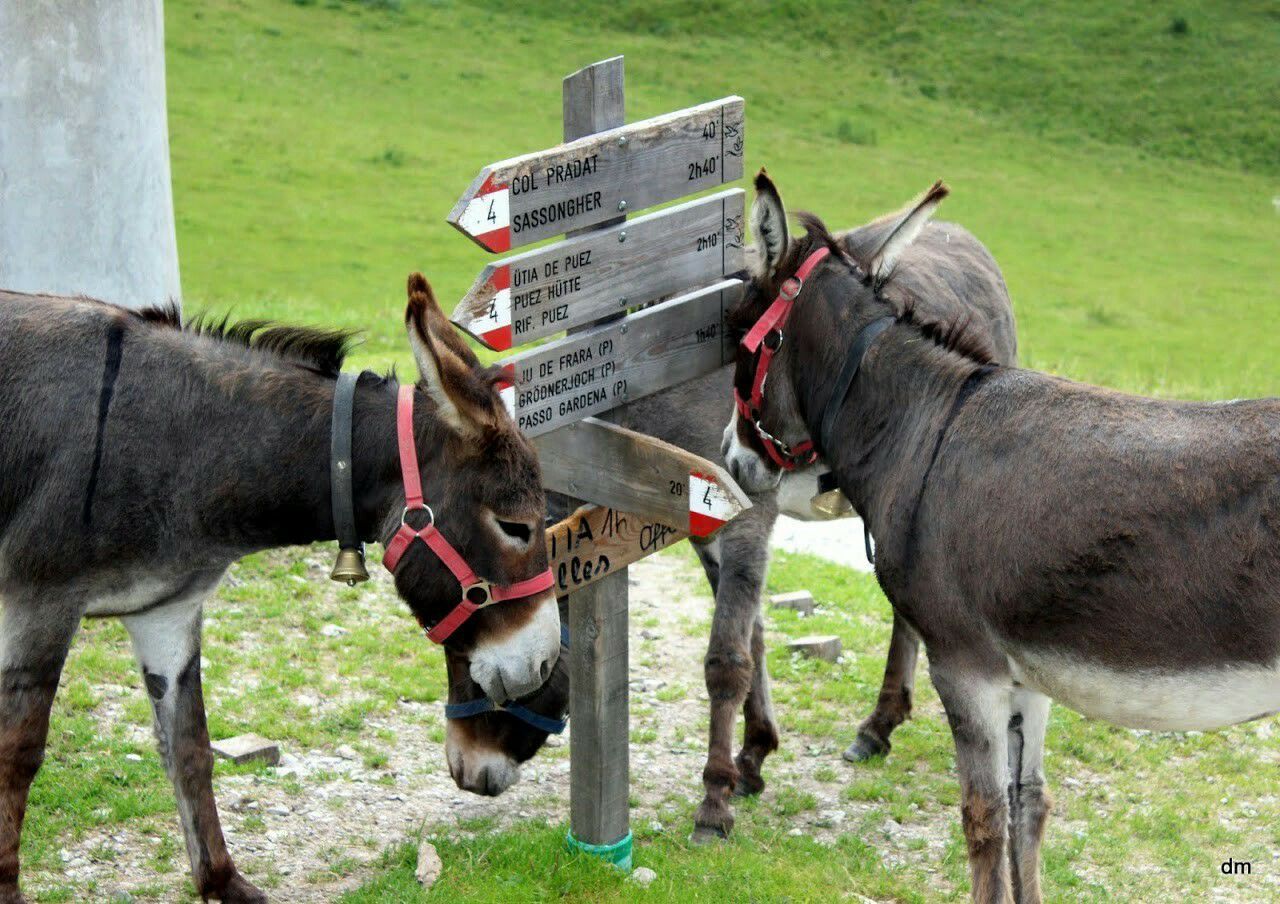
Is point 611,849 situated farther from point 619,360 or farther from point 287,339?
point 287,339

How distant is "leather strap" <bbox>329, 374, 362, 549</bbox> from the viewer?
12.8 ft

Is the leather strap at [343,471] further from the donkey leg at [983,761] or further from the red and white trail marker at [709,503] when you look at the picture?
the donkey leg at [983,761]

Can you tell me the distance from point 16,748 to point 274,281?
16.6m

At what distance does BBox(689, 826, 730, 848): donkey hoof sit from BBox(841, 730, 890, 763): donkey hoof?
1080mm

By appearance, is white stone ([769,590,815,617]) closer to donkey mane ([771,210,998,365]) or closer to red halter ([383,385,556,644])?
donkey mane ([771,210,998,365])

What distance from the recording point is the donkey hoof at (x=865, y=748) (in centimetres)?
611

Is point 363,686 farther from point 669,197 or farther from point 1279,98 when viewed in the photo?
point 1279,98

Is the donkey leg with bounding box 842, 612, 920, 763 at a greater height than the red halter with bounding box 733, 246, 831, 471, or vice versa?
the red halter with bounding box 733, 246, 831, 471

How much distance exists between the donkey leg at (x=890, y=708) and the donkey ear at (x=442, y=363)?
9.85 feet

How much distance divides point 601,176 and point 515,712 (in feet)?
6.30

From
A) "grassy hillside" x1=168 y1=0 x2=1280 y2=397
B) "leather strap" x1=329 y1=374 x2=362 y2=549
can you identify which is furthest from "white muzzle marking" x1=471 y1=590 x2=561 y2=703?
"grassy hillside" x1=168 y1=0 x2=1280 y2=397

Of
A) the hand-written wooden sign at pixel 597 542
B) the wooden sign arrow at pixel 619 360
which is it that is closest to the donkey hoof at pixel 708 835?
the hand-written wooden sign at pixel 597 542

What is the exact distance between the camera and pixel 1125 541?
3.81 m

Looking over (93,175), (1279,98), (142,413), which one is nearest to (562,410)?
(142,413)
